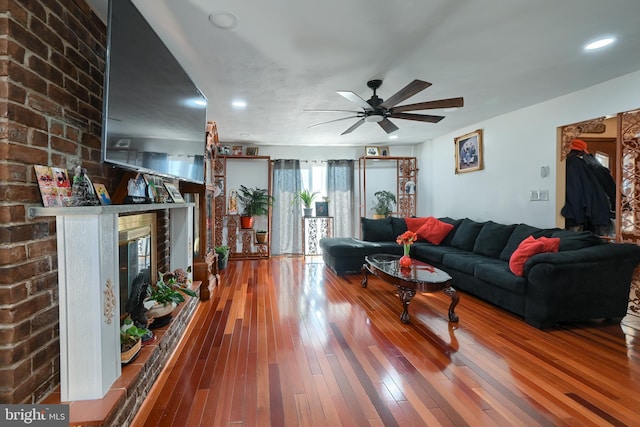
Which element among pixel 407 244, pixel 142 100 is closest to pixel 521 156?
pixel 407 244

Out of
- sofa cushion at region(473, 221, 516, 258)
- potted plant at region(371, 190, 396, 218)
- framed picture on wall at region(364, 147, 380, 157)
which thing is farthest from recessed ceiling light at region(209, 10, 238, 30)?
potted plant at region(371, 190, 396, 218)

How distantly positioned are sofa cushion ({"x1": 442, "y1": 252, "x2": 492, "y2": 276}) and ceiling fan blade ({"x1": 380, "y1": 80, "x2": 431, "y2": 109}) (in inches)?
82.0

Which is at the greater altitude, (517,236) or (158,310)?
(517,236)

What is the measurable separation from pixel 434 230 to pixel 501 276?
80.5 inches

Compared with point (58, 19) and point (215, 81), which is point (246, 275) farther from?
point (58, 19)

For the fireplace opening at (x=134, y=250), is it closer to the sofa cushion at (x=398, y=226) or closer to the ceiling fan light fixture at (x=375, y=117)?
the ceiling fan light fixture at (x=375, y=117)

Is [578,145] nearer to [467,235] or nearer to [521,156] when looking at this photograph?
[521,156]

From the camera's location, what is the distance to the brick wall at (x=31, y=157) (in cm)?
123

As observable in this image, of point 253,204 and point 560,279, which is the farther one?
point 253,204

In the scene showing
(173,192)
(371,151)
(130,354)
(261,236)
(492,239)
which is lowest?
(130,354)

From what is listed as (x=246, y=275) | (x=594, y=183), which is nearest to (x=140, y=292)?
(x=246, y=275)

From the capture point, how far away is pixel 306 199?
6.27 meters

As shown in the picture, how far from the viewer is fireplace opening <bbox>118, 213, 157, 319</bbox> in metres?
2.05

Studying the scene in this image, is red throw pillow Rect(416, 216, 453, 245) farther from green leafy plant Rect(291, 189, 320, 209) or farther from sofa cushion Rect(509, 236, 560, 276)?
green leafy plant Rect(291, 189, 320, 209)
